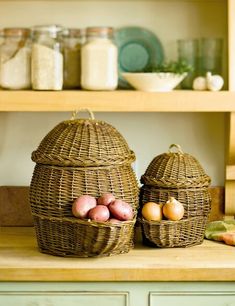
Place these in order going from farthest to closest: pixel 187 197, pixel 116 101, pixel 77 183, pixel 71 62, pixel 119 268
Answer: pixel 71 62 → pixel 116 101 → pixel 187 197 → pixel 77 183 → pixel 119 268

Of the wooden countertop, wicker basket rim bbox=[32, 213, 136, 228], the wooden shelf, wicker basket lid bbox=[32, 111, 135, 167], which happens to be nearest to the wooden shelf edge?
the wooden countertop

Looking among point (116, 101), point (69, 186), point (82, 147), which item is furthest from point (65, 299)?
point (116, 101)

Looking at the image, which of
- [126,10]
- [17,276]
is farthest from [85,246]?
[126,10]

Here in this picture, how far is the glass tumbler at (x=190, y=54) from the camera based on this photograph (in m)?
2.80

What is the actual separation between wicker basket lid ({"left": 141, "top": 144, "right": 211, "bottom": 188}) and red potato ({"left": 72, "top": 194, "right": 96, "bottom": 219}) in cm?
30

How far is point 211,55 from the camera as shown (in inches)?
110

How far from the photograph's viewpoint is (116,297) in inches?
91.9

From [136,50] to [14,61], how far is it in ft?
1.54

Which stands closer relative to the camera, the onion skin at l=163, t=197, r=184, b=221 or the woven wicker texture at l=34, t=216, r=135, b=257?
the woven wicker texture at l=34, t=216, r=135, b=257

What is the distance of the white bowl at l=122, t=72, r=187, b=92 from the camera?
2637 mm

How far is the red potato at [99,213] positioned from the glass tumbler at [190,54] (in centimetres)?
71

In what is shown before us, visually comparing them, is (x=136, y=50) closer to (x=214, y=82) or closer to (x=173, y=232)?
(x=214, y=82)

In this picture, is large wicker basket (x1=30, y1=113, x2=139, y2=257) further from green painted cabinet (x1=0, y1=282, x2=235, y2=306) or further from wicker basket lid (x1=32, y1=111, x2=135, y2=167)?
green painted cabinet (x1=0, y1=282, x2=235, y2=306)

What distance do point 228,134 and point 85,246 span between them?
0.75 m
